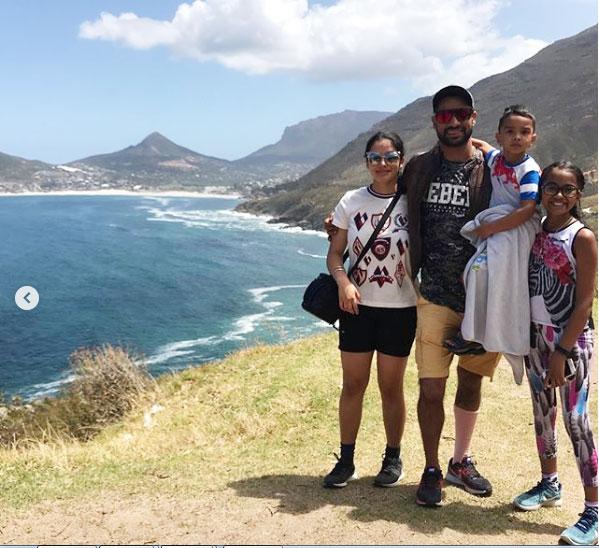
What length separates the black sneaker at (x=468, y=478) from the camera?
4.75 meters

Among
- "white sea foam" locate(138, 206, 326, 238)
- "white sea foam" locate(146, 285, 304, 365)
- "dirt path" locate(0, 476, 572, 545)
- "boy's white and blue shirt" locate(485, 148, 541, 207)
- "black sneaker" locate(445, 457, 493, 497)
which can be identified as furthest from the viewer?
"white sea foam" locate(138, 206, 326, 238)

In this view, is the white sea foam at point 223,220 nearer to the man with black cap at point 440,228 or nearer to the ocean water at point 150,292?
the ocean water at point 150,292

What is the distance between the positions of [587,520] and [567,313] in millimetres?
1326

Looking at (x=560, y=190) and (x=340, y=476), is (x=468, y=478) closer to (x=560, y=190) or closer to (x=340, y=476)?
(x=340, y=476)

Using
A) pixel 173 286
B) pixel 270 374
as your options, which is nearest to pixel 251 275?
pixel 173 286

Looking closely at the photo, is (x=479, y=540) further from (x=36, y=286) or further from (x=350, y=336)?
(x=36, y=286)

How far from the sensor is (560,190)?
3.80 m

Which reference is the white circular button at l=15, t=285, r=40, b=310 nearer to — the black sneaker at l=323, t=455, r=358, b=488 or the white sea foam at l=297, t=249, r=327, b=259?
the white sea foam at l=297, t=249, r=327, b=259

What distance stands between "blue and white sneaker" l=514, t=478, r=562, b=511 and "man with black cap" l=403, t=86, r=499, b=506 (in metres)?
0.62

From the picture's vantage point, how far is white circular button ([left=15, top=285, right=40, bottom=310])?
4126cm

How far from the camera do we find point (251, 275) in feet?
181

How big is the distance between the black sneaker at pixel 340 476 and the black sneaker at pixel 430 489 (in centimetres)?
63

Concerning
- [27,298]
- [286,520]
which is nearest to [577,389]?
[286,520]

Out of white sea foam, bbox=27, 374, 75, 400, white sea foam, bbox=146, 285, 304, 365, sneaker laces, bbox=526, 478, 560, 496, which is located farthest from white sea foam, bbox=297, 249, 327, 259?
sneaker laces, bbox=526, 478, 560, 496
